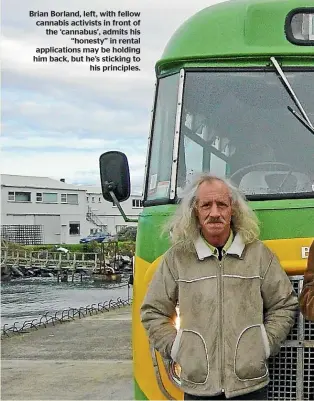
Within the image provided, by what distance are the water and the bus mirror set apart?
71.0 ft

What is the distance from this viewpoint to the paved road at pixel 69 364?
8.06m

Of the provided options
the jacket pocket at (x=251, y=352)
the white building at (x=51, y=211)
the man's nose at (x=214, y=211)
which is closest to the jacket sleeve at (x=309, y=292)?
the jacket pocket at (x=251, y=352)

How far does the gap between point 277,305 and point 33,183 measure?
182ft

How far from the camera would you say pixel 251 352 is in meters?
3.31

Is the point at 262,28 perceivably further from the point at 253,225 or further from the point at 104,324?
the point at 104,324

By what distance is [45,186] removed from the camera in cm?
5928

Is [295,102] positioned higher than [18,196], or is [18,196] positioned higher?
[295,102]

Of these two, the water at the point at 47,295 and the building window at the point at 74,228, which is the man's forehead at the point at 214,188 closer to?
the water at the point at 47,295

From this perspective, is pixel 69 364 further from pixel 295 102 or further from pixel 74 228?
pixel 74 228

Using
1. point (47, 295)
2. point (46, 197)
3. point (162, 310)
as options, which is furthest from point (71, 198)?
point (162, 310)

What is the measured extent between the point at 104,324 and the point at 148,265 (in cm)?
1106

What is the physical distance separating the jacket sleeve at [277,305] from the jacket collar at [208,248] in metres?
0.18

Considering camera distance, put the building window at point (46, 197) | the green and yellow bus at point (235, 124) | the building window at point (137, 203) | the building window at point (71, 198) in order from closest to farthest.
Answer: the green and yellow bus at point (235, 124) → the building window at point (137, 203) → the building window at point (46, 197) → the building window at point (71, 198)

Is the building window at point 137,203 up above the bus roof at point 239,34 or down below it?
below
